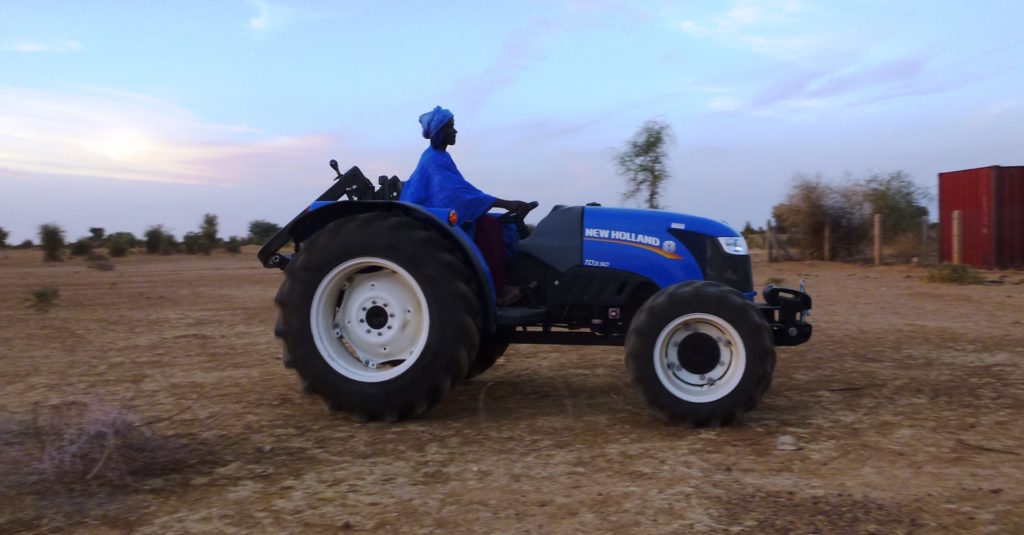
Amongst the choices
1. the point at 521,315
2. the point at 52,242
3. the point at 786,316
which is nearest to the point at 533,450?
the point at 521,315

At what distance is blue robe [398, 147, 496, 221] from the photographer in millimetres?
5445

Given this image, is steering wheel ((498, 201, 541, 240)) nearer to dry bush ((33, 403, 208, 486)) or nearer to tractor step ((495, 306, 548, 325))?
tractor step ((495, 306, 548, 325))

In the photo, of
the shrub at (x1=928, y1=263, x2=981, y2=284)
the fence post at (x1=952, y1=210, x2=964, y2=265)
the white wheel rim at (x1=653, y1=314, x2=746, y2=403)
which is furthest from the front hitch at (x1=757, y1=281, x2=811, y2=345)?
the fence post at (x1=952, y1=210, x2=964, y2=265)

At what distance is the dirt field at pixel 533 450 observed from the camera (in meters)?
3.48

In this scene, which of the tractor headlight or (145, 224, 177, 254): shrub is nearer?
the tractor headlight

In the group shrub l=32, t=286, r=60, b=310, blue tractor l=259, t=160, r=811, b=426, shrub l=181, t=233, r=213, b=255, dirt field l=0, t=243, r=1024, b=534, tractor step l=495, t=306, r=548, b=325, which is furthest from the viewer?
shrub l=181, t=233, r=213, b=255

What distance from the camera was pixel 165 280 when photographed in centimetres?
1936

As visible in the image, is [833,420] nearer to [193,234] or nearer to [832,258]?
[832,258]

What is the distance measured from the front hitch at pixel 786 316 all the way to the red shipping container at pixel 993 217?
16.5 m

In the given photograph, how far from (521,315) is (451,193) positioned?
0.97m

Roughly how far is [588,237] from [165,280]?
1654 cm

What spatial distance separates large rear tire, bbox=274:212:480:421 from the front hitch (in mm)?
2020

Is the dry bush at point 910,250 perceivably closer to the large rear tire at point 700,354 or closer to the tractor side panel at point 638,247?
the tractor side panel at point 638,247

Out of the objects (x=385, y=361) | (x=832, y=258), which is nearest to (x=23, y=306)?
(x=385, y=361)
